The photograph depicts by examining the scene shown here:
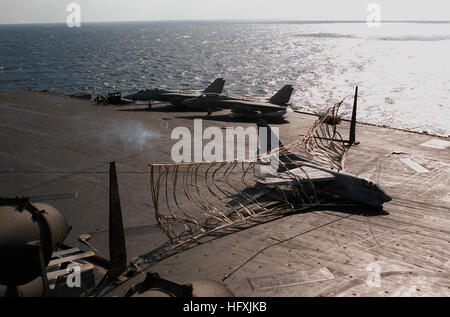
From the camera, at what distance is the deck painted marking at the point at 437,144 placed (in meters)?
33.9

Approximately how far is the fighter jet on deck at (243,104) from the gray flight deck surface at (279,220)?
6.08m

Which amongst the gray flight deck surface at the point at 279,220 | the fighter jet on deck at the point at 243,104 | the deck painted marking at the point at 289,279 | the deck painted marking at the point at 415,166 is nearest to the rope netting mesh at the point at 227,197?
the gray flight deck surface at the point at 279,220

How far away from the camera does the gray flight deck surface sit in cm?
1482

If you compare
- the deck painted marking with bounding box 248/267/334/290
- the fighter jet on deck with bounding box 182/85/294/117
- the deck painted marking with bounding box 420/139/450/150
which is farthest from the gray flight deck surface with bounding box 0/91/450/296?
the fighter jet on deck with bounding box 182/85/294/117

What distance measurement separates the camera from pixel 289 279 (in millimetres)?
14688

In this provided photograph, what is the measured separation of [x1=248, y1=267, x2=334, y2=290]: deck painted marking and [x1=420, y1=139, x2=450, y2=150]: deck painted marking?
969 inches

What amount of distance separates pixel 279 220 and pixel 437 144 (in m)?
22.9

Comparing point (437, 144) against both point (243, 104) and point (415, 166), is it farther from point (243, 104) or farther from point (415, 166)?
point (243, 104)

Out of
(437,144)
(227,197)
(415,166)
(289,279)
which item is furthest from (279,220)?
(437,144)

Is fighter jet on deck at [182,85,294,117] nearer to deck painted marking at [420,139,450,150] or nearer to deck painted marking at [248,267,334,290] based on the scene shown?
deck painted marking at [420,139,450,150]

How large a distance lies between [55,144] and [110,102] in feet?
63.3

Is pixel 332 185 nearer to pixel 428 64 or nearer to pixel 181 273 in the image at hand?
pixel 181 273

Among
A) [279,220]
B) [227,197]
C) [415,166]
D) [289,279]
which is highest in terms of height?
[415,166]
